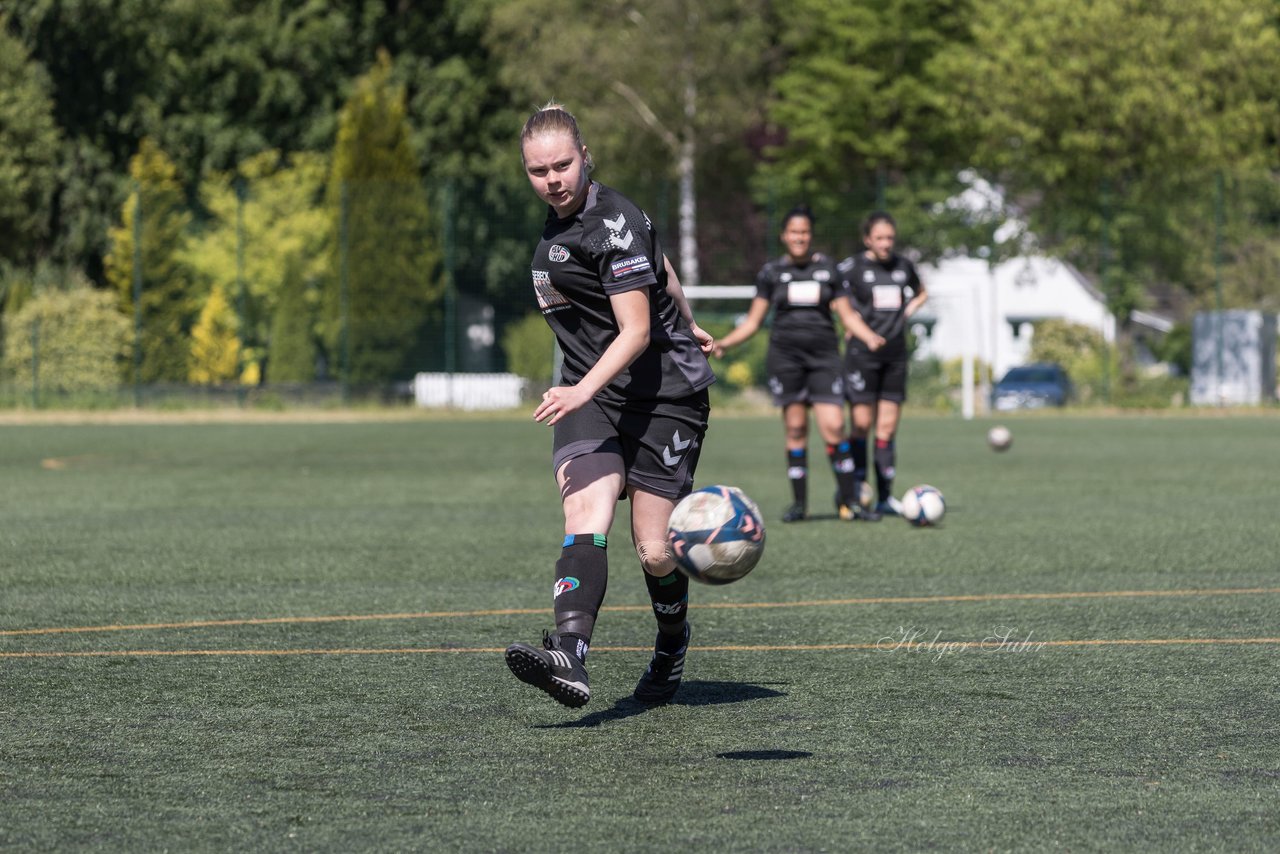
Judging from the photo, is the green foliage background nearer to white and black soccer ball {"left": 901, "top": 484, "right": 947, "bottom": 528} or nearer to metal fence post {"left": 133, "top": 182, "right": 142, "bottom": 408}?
metal fence post {"left": 133, "top": 182, "right": 142, "bottom": 408}

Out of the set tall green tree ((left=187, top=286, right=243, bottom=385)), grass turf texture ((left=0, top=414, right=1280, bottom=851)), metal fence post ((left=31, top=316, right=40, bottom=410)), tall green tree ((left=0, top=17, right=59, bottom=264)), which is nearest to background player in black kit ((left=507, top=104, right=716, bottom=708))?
grass turf texture ((left=0, top=414, right=1280, bottom=851))

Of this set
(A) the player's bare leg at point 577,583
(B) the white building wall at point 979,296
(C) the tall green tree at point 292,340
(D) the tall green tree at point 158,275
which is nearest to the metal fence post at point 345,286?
(C) the tall green tree at point 292,340

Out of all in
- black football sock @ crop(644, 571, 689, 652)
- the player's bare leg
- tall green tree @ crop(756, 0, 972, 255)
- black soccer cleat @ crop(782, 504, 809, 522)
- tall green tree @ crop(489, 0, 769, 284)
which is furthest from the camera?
tall green tree @ crop(756, 0, 972, 255)

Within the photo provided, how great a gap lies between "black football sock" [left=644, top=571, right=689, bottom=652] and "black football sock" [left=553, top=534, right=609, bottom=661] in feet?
1.11

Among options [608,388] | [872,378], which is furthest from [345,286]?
[608,388]

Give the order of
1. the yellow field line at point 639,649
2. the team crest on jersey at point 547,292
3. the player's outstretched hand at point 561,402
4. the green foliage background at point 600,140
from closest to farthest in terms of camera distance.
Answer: the player's outstretched hand at point 561,402 < the team crest on jersey at point 547,292 < the yellow field line at point 639,649 < the green foliage background at point 600,140

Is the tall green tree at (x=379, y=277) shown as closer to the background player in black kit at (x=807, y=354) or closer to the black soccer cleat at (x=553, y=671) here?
the background player in black kit at (x=807, y=354)

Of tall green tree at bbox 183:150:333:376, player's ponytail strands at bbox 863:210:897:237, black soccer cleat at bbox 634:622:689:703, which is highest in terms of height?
tall green tree at bbox 183:150:333:376

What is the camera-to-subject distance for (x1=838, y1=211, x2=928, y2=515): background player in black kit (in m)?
13.0

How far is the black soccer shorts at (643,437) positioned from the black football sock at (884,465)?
7.49 m

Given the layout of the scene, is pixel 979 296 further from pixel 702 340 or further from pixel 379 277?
pixel 702 340

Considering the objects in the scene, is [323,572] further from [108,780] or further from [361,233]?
[361,233]

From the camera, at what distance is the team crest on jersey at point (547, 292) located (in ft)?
18.7

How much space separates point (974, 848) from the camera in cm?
406
